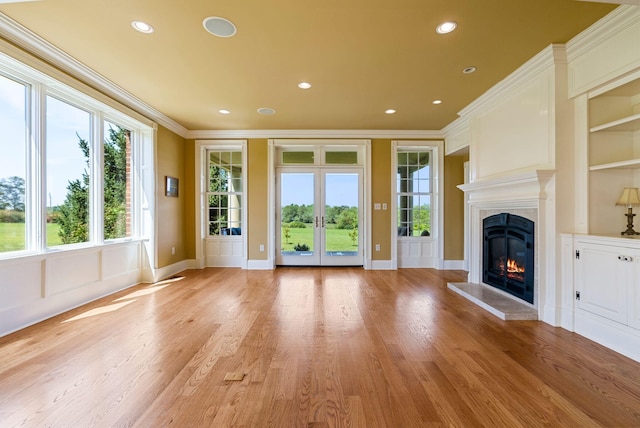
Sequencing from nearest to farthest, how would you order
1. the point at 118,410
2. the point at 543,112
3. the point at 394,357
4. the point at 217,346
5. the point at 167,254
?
the point at 118,410 < the point at 394,357 < the point at 217,346 < the point at 543,112 < the point at 167,254

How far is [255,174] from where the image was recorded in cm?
570

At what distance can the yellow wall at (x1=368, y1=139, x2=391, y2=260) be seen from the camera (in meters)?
5.70

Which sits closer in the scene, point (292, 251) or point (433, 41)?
point (433, 41)

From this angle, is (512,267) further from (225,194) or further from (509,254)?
(225,194)

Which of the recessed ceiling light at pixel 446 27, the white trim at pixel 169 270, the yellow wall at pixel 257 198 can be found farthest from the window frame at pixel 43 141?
the recessed ceiling light at pixel 446 27

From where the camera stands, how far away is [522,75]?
3213 mm

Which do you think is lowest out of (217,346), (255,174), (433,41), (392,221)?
(217,346)

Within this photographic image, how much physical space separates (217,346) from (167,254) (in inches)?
132

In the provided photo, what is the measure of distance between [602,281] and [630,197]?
2.65 ft

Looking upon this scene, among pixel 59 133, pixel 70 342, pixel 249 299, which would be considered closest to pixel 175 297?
pixel 249 299

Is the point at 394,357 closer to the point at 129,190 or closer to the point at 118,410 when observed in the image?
the point at 118,410

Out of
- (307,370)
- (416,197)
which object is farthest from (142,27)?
(416,197)

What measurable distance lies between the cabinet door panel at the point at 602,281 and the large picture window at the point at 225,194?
5377 millimetres

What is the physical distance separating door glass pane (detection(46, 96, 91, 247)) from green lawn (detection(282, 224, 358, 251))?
3.37m
